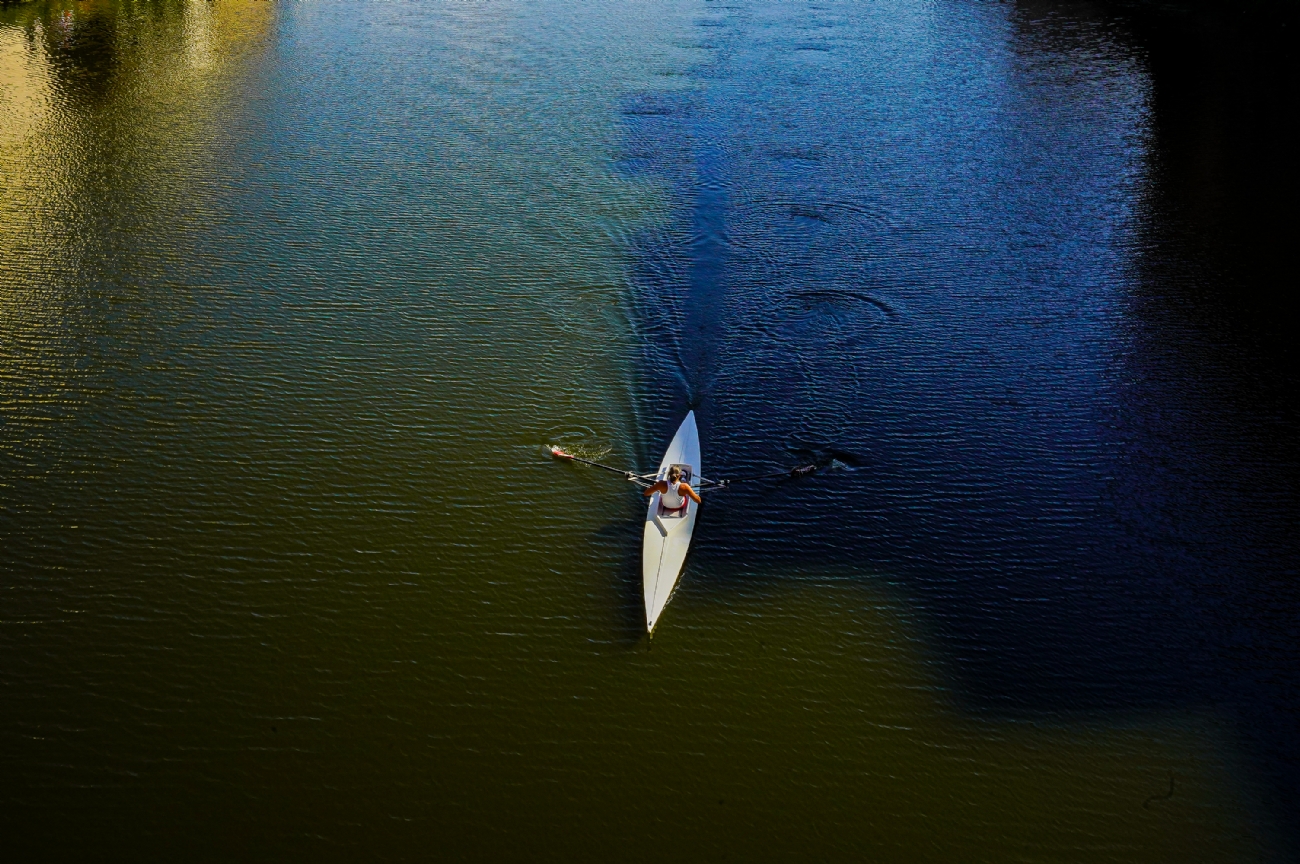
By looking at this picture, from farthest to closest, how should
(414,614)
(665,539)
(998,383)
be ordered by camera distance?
(998,383) < (665,539) < (414,614)

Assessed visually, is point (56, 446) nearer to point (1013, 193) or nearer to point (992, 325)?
point (992, 325)

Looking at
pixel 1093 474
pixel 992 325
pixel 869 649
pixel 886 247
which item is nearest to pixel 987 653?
pixel 869 649

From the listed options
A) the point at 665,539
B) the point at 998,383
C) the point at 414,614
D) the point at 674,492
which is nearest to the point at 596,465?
the point at 674,492

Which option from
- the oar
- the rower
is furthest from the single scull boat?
the oar

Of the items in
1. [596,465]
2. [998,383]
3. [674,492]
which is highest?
[674,492]

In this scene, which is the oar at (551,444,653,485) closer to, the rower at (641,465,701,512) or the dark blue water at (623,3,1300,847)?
the dark blue water at (623,3,1300,847)

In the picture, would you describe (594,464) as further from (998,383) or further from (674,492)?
(998,383)

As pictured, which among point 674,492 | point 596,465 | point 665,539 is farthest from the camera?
point 596,465

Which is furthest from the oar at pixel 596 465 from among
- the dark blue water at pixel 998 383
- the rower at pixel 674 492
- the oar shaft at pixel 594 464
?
the rower at pixel 674 492
